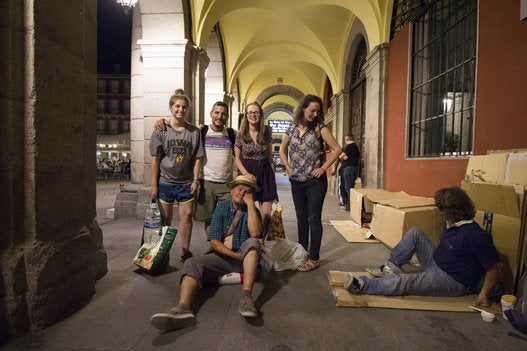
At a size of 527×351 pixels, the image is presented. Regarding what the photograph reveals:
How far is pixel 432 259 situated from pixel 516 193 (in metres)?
0.81

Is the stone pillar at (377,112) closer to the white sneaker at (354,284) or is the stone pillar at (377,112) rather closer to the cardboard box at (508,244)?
the cardboard box at (508,244)

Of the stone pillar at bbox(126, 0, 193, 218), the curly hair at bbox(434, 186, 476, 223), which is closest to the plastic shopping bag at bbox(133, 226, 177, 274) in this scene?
the curly hair at bbox(434, 186, 476, 223)

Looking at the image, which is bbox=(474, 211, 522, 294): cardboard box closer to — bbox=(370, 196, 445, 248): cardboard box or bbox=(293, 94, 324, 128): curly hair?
bbox=(370, 196, 445, 248): cardboard box

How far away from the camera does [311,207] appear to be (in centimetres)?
296

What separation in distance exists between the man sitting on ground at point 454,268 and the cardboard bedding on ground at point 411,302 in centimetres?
4

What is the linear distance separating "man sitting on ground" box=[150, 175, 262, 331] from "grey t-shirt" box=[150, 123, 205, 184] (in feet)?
2.55

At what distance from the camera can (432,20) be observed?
464cm

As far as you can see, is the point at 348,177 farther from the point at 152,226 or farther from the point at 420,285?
the point at 152,226

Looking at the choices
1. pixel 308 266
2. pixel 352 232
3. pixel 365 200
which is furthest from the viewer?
pixel 365 200

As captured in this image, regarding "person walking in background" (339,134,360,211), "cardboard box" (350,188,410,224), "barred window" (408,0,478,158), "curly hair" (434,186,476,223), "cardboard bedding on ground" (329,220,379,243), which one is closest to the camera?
"curly hair" (434,186,476,223)

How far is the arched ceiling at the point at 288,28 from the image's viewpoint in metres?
6.11

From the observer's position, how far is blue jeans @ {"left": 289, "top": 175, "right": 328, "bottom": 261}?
9.62 ft

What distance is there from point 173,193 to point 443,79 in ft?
13.7

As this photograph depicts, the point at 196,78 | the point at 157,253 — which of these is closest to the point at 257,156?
the point at 157,253
